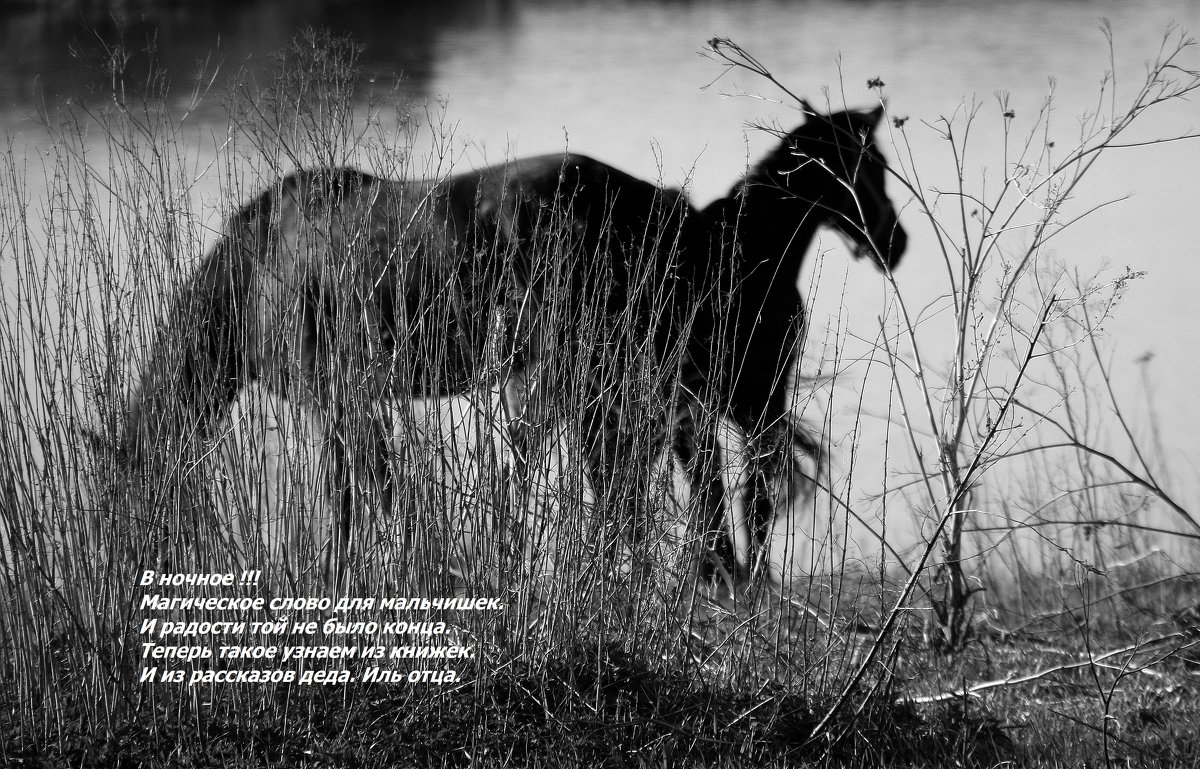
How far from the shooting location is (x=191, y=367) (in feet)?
6.07

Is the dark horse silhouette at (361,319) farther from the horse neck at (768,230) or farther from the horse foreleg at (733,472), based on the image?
the horse neck at (768,230)

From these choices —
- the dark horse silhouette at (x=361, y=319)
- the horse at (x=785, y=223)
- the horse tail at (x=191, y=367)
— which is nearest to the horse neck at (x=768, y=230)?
the horse at (x=785, y=223)

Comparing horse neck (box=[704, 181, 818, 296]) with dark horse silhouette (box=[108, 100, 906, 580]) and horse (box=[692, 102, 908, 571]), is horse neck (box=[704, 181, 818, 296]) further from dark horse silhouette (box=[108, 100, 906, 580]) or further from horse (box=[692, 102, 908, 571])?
dark horse silhouette (box=[108, 100, 906, 580])

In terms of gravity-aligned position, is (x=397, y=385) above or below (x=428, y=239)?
below

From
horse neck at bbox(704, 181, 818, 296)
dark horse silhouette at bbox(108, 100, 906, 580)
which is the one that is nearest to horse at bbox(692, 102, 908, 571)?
horse neck at bbox(704, 181, 818, 296)

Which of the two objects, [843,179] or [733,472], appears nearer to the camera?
[733,472]

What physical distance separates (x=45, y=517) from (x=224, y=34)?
2209 mm

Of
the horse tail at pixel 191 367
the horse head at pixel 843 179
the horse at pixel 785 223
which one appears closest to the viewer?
the horse tail at pixel 191 367

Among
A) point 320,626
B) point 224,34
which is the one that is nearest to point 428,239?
point 320,626

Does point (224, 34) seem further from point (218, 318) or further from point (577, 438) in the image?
point (577, 438)

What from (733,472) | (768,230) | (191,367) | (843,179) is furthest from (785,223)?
(191,367)

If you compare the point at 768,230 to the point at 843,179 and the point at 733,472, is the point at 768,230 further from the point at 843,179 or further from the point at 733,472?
the point at 733,472

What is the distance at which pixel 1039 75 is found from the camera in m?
3.42

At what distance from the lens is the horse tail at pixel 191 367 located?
178 centimetres
